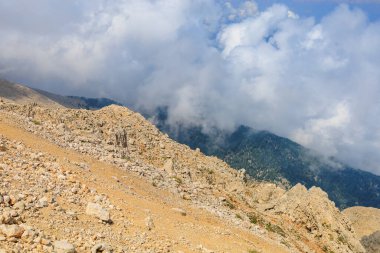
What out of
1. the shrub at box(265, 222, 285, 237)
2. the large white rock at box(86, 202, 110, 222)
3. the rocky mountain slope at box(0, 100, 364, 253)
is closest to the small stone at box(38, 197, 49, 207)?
the rocky mountain slope at box(0, 100, 364, 253)

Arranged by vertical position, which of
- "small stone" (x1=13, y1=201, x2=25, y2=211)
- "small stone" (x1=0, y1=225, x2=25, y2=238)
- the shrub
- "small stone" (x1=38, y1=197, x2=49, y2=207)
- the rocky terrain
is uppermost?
the rocky terrain

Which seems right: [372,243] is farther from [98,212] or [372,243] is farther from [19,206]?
[19,206]

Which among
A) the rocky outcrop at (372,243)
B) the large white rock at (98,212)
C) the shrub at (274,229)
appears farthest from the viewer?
the rocky outcrop at (372,243)

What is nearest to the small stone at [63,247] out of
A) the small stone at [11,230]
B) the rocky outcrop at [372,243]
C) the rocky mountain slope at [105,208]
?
the rocky mountain slope at [105,208]

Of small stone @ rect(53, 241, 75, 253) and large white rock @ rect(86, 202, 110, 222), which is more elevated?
large white rock @ rect(86, 202, 110, 222)

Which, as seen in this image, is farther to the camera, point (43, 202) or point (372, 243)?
point (372, 243)

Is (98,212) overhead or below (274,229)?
below

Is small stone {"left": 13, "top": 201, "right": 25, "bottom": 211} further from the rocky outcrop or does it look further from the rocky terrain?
the rocky terrain

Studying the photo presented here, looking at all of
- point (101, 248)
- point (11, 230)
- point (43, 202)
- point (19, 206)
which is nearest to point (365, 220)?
point (43, 202)

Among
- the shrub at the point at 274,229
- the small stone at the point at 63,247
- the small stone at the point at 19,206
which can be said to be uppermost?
the shrub at the point at 274,229

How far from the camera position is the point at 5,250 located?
50.3 ft

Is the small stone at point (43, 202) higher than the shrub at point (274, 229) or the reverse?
the reverse

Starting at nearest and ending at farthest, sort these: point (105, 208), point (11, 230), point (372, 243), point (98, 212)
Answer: point (11, 230)
point (98, 212)
point (105, 208)
point (372, 243)

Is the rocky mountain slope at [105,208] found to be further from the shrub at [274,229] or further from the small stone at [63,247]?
the shrub at [274,229]
